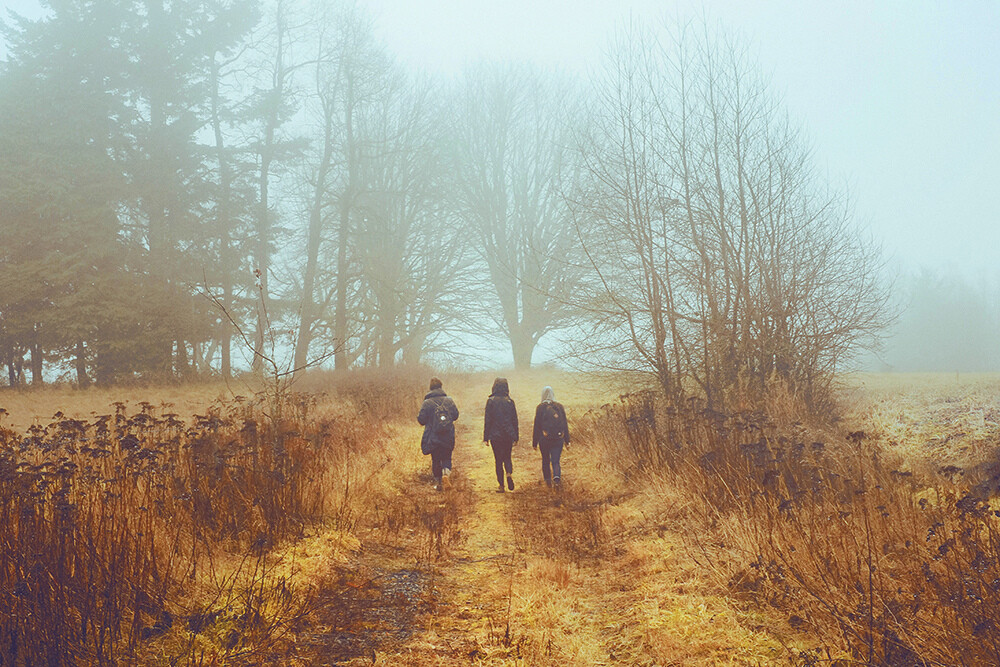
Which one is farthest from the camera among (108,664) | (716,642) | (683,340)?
(683,340)

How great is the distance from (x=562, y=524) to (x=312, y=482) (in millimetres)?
2859

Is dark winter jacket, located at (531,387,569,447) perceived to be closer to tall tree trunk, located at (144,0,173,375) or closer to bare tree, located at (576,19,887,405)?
bare tree, located at (576,19,887,405)

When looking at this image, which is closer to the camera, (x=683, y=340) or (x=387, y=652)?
(x=387, y=652)

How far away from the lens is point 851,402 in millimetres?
13125

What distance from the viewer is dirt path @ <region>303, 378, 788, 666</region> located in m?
3.77

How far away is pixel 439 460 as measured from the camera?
29.6 ft

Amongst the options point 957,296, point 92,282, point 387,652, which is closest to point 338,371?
point 92,282

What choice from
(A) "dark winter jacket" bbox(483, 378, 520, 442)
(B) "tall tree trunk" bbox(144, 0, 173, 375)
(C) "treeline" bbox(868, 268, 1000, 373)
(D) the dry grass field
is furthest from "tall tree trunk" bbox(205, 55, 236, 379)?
(C) "treeline" bbox(868, 268, 1000, 373)

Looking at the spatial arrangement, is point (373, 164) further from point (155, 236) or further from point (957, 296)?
point (957, 296)

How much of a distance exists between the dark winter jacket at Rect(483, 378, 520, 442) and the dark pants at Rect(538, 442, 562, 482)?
48 cm

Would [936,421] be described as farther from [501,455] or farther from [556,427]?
[501,455]

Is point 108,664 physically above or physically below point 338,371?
below

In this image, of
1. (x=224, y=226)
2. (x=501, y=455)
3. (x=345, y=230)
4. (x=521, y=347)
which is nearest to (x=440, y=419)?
(x=501, y=455)

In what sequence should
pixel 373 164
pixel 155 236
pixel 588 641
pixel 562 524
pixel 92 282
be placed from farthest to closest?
A: pixel 373 164 → pixel 155 236 → pixel 92 282 → pixel 562 524 → pixel 588 641
